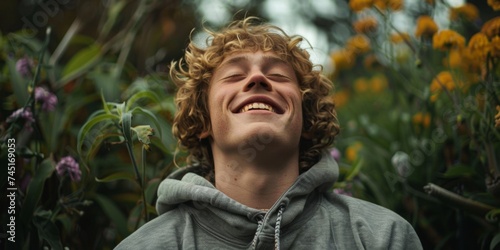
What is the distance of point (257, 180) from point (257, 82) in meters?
0.30

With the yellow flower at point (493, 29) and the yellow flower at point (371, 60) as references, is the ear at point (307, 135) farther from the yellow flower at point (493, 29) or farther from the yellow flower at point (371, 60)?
the yellow flower at point (371, 60)

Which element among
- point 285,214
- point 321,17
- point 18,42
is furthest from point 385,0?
point 321,17

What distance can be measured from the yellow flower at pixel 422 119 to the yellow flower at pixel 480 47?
1.75ft

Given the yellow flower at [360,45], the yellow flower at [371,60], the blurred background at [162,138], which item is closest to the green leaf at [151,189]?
the blurred background at [162,138]

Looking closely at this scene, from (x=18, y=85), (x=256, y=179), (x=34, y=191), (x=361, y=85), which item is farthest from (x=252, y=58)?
(x=361, y=85)

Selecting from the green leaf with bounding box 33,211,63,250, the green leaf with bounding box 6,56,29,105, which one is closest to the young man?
the green leaf with bounding box 33,211,63,250

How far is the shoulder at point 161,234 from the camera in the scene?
163cm

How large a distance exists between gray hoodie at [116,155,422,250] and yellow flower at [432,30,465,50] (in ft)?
2.58

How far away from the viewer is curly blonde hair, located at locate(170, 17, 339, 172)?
6.31ft

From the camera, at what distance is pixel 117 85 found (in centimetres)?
266

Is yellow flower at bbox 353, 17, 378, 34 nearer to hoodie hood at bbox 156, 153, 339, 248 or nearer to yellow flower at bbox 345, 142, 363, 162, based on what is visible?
yellow flower at bbox 345, 142, 363, 162

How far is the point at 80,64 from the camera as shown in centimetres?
271

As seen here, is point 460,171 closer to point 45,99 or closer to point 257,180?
point 257,180

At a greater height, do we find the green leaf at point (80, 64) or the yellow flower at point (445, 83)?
the green leaf at point (80, 64)
